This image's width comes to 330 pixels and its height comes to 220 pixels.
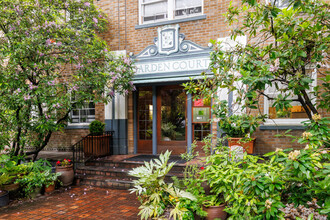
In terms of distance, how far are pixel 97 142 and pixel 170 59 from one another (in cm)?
356

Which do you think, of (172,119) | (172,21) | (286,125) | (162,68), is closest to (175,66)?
(162,68)

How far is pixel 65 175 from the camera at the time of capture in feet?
21.7

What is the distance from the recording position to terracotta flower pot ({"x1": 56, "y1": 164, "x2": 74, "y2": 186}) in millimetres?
6609

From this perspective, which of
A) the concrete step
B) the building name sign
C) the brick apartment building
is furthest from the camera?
the brick apartment building

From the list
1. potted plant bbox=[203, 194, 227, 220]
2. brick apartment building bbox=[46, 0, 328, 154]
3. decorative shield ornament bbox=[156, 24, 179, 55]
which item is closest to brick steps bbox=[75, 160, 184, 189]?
brick apartment building bbox=[46, 0, 328, 154]

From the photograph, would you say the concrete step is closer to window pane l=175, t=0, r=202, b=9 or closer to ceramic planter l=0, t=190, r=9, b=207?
ceramic planter l=0, t=190, r=9, b=207

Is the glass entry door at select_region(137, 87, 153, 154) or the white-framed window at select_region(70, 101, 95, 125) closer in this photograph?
the glass entry door at select_region(137, 87, 153, 154)

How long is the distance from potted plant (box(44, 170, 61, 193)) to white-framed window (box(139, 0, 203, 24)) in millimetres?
5536

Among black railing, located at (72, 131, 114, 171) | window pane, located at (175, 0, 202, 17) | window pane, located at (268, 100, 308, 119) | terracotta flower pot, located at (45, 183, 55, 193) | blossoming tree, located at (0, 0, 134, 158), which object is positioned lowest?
terracotta flower pot, located at (45, 183, 55, 193)

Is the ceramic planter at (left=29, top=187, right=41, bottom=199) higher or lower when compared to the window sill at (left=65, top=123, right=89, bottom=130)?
lower

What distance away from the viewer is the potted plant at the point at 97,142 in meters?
7.83

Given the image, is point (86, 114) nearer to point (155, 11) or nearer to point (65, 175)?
point (65, 175)

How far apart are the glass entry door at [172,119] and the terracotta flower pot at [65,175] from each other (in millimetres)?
2913

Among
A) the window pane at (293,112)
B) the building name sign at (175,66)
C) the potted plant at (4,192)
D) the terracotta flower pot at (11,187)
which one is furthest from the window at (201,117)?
the potted plant at (4,192)
